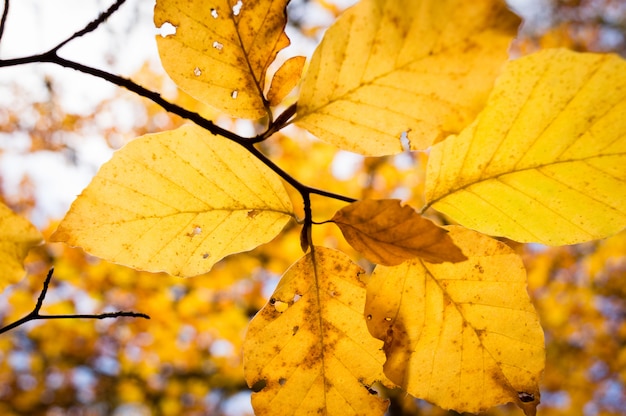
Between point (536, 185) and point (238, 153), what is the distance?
11.3 inches

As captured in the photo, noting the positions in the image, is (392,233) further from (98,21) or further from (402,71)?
(98,21)

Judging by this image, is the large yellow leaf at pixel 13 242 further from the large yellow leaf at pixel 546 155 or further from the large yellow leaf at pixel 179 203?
the large yellow leaf at pixel 546 155

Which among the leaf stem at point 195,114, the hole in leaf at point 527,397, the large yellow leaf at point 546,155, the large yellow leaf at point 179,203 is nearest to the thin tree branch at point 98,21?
the leaf stem at point 195,114

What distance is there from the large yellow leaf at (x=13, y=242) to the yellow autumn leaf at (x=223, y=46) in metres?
0.27

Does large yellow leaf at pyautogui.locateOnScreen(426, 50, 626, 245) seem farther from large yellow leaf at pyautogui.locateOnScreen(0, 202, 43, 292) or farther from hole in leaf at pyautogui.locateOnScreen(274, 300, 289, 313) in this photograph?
large yellow leaf at pyautogui.locateOnScreen(0, 202, 43, 292)

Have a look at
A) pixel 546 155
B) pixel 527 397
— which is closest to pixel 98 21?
pixel 546 155

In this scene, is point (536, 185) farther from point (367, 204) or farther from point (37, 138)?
point (37, 138)

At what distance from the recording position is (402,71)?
39cm

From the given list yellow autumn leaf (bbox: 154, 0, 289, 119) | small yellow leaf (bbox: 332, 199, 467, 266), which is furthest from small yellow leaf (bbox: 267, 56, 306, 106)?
small yellow leaf (bbox: 332, 199, 467, 266)

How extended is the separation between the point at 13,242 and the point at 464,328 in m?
0.51

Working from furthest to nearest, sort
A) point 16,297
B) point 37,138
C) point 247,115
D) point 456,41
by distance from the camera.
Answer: point 37,138 → point 16,297 → point 247,115 → point 456,41

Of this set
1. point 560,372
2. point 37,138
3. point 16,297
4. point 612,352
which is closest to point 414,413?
point 560,372

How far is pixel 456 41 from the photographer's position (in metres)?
0.36

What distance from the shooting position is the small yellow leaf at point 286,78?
461 millimetres
